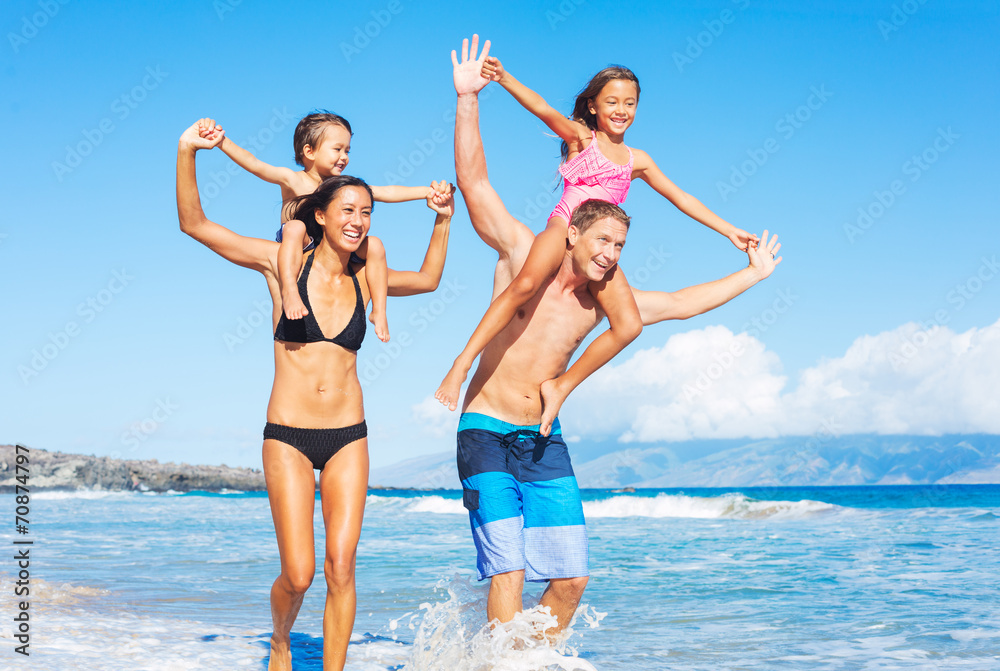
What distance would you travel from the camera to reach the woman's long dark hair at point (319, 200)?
163 inches

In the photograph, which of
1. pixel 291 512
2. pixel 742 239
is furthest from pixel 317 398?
pixel 742 239

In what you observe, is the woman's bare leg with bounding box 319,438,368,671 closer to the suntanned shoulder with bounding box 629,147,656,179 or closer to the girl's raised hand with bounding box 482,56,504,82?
the girl's raised hand with bounding box 482,56,504,82

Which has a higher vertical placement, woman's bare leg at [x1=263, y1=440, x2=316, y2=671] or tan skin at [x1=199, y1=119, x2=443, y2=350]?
tan skin at [x1=199, y1=119, x2=443, y2=350]

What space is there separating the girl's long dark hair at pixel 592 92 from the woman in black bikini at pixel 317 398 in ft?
4.89

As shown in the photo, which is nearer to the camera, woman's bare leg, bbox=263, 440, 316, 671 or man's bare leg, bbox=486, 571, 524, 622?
woman's bare leg, bbox=263, 440, 316, 671

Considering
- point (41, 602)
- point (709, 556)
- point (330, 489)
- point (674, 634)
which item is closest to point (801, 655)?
point (674, 634)

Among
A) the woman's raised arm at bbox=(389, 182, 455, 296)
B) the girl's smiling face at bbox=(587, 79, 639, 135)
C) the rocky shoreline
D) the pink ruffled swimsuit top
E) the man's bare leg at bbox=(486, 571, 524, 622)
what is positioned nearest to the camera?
the man's bare leg at bbox=(486, 571, 524, 622)

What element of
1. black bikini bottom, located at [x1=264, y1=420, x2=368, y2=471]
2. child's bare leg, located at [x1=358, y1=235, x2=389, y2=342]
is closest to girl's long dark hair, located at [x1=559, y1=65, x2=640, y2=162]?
child's bare leg, located at [x1=358, y1=235, x2=389, y2=342]

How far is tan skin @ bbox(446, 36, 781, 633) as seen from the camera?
424 cm

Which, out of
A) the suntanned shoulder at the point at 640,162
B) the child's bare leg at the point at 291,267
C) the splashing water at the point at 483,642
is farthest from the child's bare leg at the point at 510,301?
the splashing water at the point at 483,642

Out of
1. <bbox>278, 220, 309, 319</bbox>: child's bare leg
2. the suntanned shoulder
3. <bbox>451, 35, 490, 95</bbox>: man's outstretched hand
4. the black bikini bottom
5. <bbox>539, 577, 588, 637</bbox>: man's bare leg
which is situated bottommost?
<bbox>539, 577, 588, 637</bbox>: man's bare leg

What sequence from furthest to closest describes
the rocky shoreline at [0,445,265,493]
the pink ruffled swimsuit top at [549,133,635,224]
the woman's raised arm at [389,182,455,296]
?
the rocky shoreline at [0,445,265,493]
the pink ruffled swimsuit top at [549,133,635,224]
the woman's raised arm at [389,182,455,296]

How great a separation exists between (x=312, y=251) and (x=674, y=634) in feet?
15.6

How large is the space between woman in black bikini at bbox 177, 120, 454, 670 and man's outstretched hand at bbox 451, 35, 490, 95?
74cm
